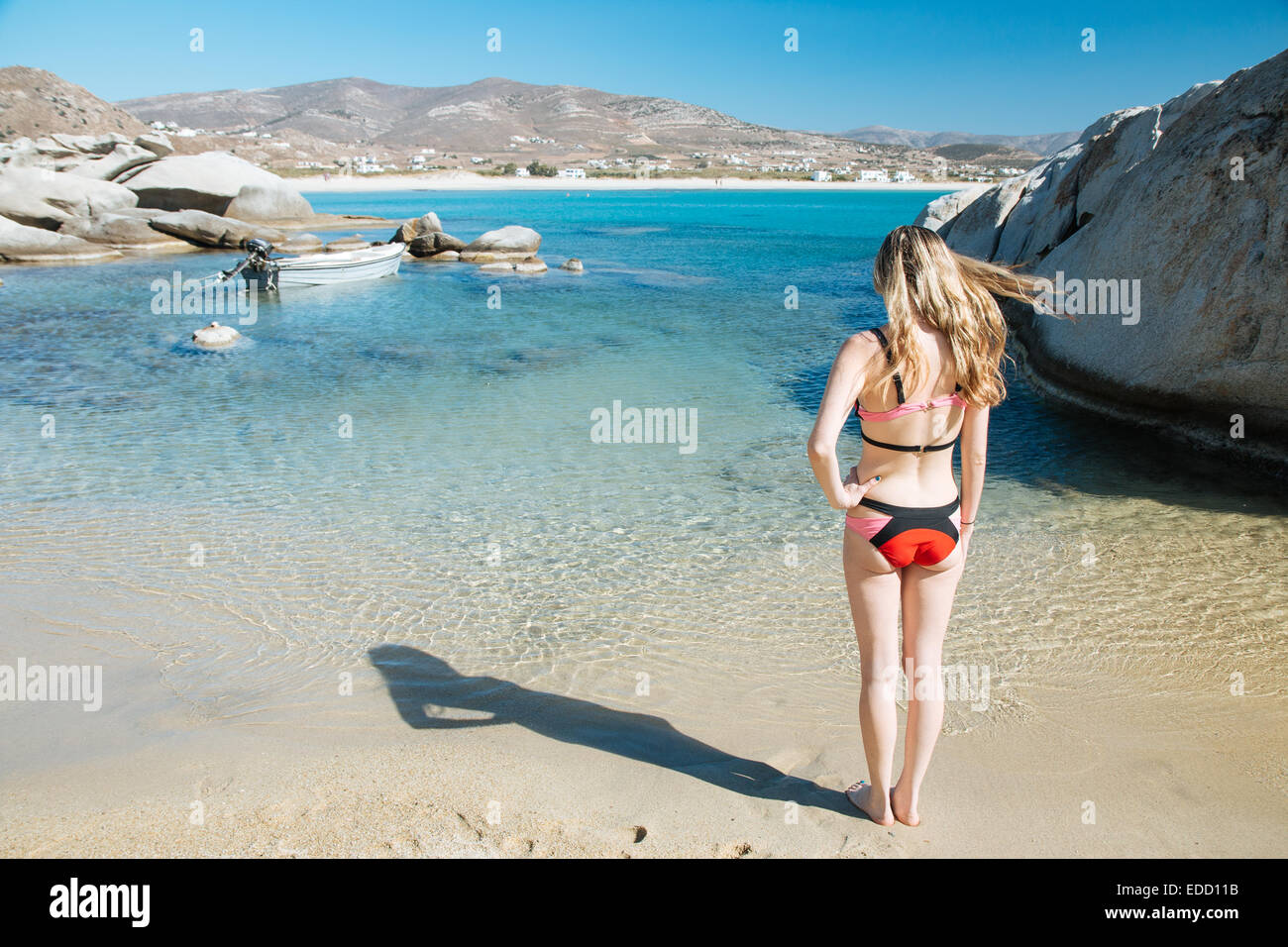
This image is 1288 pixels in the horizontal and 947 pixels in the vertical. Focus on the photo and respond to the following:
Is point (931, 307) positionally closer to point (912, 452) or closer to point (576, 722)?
point (912, 452)

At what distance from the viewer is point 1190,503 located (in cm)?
789

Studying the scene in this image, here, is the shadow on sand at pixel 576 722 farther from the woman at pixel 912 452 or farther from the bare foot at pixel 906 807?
the woman at pixel 912 452

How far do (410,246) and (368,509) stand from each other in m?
26.3

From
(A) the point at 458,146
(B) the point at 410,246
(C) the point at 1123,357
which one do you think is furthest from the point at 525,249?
(A) the point at 458,146

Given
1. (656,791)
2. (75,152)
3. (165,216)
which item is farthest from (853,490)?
(75,152)

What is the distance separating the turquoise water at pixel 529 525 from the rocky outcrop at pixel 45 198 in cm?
1667

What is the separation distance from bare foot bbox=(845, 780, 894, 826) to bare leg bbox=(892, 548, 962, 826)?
148 millimetres

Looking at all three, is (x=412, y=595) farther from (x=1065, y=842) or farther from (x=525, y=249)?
(x=525, y=249)

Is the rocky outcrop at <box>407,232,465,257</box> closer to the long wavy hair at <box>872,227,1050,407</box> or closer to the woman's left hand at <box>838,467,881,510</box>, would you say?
the long wavy hair at <box>872,227,1050,407</box>

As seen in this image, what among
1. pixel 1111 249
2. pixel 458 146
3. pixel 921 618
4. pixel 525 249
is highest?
pixel 458 146

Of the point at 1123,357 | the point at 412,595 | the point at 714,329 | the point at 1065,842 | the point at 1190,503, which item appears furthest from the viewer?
the point at 714,329

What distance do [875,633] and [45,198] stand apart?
35.5 metres
